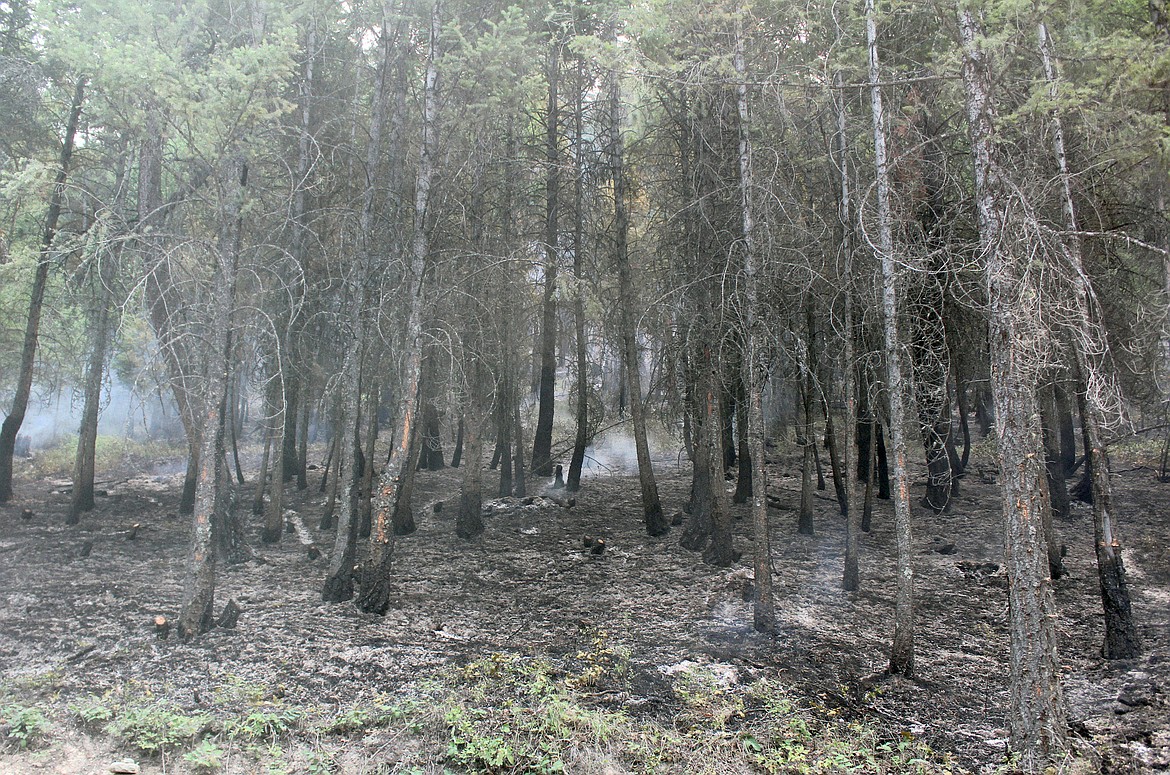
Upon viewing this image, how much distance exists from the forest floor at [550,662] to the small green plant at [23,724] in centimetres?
2

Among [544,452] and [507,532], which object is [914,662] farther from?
[544,452]

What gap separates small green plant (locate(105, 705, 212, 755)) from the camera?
5.95 m

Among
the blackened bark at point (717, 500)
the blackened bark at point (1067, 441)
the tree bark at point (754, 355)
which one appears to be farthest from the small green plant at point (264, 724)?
the blackened bark at point (1067, 441)

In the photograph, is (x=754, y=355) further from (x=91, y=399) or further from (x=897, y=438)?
(x=91, y=399)

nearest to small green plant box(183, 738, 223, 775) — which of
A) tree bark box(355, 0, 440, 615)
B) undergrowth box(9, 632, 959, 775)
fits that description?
undergrowth box(9, 632, 959, 775)

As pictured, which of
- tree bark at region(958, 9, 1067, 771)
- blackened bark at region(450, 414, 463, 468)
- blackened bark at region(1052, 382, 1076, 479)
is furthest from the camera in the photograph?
blackened bark at region(450, 414, 463, 468)

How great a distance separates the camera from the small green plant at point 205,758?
5633mm

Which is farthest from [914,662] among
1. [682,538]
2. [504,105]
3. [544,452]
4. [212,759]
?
[544,452]

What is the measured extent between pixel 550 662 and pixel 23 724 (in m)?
5.12

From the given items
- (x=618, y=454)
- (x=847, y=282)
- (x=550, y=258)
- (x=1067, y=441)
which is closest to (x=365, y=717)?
(x=847, y=282)

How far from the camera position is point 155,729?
20.2 ft

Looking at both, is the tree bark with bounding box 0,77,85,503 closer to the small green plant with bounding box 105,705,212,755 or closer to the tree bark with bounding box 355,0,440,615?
the tree bark with bounding box 355,0,440,615

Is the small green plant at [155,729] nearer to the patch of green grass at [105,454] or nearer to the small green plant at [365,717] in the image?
the small green plant at [365,717]

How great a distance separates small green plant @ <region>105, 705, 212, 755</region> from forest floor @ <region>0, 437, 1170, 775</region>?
2cm
